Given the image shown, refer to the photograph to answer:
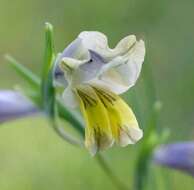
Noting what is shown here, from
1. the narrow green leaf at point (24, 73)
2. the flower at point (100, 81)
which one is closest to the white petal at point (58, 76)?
the flower at point (100, 81)

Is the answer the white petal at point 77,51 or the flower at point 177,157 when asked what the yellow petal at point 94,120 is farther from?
the flower at point 177,157

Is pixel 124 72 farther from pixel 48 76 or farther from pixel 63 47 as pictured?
pixel 63 47

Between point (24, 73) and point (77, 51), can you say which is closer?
point (77, 51)

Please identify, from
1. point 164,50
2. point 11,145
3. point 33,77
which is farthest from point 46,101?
point 164,50

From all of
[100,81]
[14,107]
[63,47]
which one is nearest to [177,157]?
[14,107]

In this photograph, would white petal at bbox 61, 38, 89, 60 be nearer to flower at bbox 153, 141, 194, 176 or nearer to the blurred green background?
flower at bbox 153, 141, 194, 176

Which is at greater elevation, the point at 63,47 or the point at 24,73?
the point at 63,47
